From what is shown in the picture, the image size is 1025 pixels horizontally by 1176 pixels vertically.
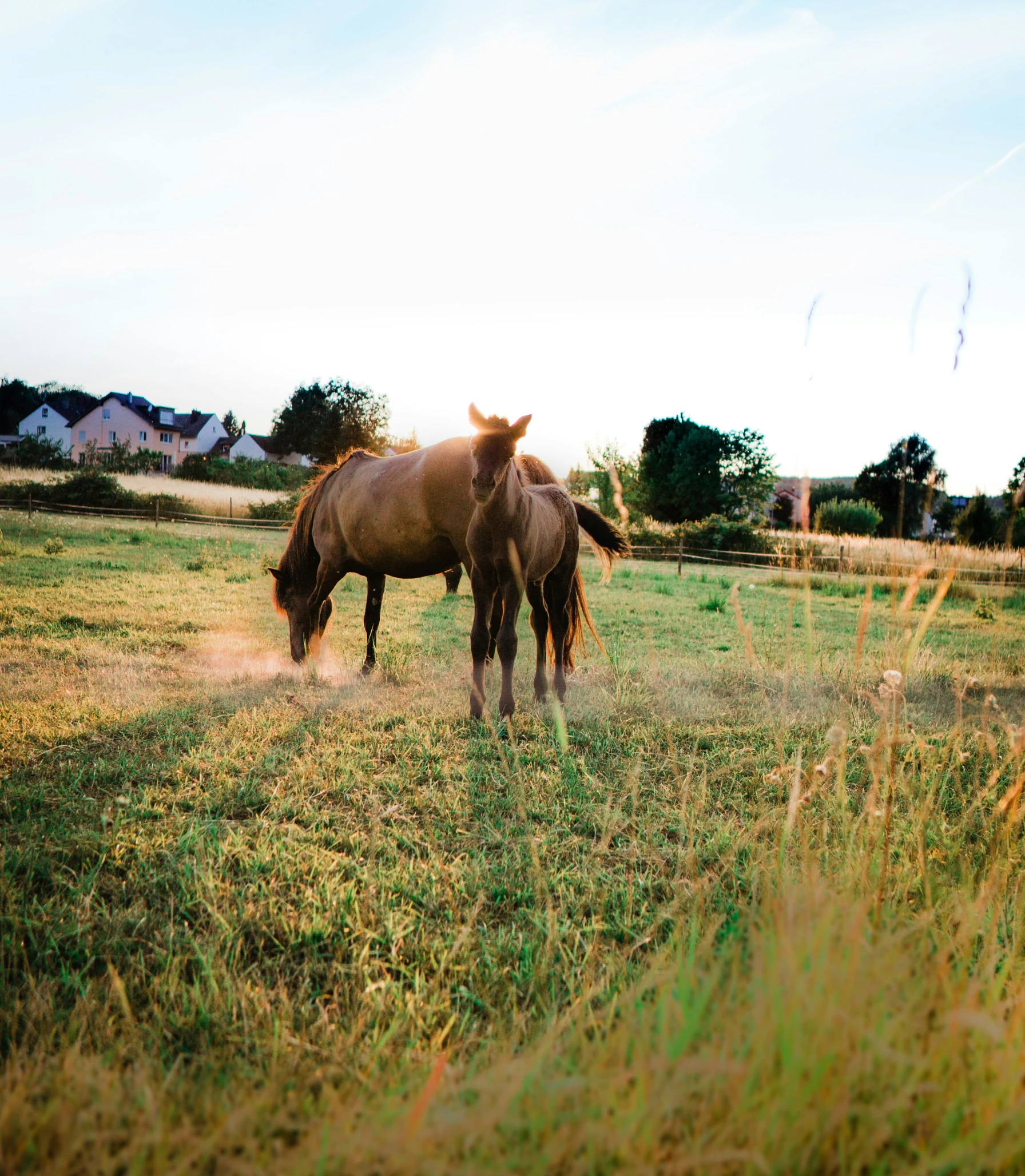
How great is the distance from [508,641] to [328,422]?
71.6 metres

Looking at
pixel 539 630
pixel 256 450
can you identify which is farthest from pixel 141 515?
pixel 256 450

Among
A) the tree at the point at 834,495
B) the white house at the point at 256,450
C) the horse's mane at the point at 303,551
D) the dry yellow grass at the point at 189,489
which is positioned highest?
the white house at the point at 256,450

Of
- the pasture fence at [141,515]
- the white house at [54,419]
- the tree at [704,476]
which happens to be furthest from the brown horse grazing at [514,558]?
the white house at [54,419]

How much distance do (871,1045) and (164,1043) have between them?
5.46 ft

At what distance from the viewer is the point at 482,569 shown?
4.98 meters

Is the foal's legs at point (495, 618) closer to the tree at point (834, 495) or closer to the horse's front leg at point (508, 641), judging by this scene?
the horse's front leg at point (508, 641)

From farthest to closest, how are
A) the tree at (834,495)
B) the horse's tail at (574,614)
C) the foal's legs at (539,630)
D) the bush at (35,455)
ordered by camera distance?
the bush at (35,455), the tree at (834,495), the horse's tail at (574,614), the foal's legs at (539,630)

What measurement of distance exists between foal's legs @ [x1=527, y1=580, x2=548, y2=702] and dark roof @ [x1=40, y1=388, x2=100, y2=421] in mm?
84952

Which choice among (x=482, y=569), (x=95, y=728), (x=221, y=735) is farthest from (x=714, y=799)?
(x=95, y=728)

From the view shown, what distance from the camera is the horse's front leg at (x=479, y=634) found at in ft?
16.1

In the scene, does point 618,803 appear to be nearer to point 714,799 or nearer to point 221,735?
point 714,799

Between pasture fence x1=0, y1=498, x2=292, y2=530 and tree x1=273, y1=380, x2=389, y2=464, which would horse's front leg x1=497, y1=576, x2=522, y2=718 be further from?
tree x1=273, y1=380, x2=389, y2=464

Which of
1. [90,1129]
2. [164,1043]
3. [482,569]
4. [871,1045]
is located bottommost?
[164,1043]

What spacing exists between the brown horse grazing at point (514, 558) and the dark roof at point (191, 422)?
279ft
